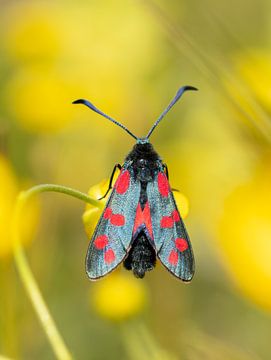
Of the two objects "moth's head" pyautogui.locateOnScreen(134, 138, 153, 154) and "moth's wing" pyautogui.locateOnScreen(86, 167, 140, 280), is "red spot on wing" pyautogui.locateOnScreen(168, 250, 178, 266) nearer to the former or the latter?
"moth's wing" pyautogui.locateOnScreen(86, 167, 140, 280)

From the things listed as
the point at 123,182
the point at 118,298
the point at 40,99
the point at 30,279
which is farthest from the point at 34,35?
the point at 30,279

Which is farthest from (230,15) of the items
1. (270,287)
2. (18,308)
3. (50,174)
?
(270,287)

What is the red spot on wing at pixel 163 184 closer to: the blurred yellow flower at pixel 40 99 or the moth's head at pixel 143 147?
the moth's head at pixel 143 147

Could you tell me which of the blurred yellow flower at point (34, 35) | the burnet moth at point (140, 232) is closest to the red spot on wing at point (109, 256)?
the burnet moth at point (140, 232)

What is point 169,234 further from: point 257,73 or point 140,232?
point 257,73

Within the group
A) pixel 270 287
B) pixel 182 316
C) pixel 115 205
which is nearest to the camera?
pixel 270 287

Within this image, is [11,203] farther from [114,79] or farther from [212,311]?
[114,79]

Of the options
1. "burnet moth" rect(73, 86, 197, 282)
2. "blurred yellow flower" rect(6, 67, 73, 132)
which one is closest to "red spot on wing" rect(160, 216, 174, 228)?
"burnet moth" rect(73, 86, 197, 282)
